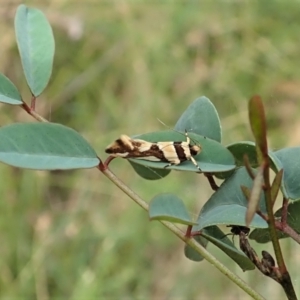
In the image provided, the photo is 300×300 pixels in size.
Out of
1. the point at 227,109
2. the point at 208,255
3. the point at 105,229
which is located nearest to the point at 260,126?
the point at 208,255

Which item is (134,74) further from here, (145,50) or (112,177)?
(112,177)

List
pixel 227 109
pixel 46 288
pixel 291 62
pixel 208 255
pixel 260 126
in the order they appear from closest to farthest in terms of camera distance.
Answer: pixel 260 126 → pixel 208 255 → pixel 46 288 → pixel 227 109 → pixel 291 62

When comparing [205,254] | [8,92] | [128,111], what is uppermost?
[8,92]

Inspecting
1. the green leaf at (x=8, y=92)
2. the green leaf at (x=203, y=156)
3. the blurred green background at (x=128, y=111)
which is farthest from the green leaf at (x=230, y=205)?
the blurred green background at (x=128, y=111)

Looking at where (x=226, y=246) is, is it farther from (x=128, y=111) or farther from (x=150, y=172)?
(x=128, y=111)

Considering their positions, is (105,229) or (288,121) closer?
(105,229)

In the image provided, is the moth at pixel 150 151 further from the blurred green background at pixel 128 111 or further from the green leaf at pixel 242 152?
the blurred green background at pixel 128 111

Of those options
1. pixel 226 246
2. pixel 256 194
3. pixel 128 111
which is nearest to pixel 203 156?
pixel 226 246
